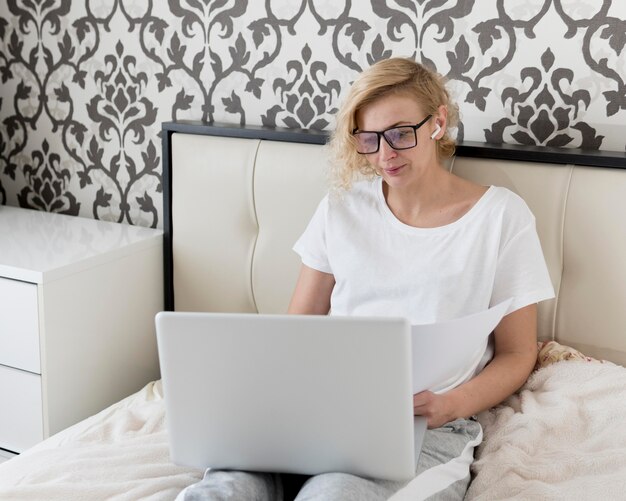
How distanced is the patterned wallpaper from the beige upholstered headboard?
0.13 metres

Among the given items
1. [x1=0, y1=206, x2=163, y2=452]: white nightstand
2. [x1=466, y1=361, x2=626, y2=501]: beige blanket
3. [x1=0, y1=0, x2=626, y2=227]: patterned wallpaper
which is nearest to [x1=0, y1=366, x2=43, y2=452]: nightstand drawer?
[x1=0, y1=206, x2=163, y2=452]: white nightstand

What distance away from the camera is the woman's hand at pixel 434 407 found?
4.56ft

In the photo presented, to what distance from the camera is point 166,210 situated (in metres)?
2.13

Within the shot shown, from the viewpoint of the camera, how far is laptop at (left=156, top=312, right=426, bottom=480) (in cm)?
113

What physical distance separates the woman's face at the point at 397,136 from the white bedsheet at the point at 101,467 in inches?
23.7

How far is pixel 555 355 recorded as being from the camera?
5.48 feet

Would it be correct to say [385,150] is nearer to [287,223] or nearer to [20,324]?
[287,223]

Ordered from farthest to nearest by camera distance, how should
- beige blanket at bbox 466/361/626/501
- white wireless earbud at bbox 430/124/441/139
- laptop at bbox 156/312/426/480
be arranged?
white wireless earbud at bbox 430/124/441/139, beige blanket at bbox 466/361/626/501, laptop at bbox 156/312/426/480

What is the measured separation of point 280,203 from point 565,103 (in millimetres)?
617

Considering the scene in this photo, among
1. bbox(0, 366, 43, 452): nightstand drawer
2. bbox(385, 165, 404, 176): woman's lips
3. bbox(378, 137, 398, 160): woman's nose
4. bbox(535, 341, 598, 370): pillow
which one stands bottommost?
bbox(0, 366, 43, 452): nightstand drawer

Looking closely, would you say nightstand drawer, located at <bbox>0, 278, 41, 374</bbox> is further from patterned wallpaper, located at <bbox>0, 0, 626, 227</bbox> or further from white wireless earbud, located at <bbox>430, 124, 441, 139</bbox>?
white wireless earbud, located at <bbox>430, 124, 441, 139</bbox>

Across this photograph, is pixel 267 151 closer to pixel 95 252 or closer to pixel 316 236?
pixel 316 236

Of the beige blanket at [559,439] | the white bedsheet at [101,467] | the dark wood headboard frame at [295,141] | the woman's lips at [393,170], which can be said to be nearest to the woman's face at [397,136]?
the woman's lips at [393,170]

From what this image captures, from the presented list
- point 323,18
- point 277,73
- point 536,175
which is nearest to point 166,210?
point 277,73
